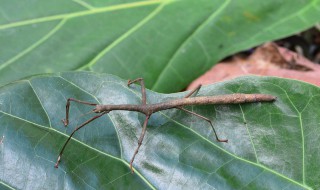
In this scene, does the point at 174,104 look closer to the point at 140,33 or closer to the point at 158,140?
the point at 158,140

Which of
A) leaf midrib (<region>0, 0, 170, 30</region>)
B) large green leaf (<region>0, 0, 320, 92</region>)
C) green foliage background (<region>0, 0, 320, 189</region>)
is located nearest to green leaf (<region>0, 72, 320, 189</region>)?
green foliage background (<region>0, 0, 320, 189</region>)

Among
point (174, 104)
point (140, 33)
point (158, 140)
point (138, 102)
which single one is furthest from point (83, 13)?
point (158, 140)

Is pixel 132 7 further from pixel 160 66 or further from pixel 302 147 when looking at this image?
pixel 302 147

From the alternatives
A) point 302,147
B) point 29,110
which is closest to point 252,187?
point 302,147

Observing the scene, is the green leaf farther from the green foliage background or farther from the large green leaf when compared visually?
the large green leaf

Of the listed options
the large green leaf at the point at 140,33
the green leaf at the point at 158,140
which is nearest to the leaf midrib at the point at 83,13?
the large green leaf at the point at 140,33

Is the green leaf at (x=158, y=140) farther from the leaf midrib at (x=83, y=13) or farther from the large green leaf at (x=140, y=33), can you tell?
the leaf midrib at (x=83, y=13)
